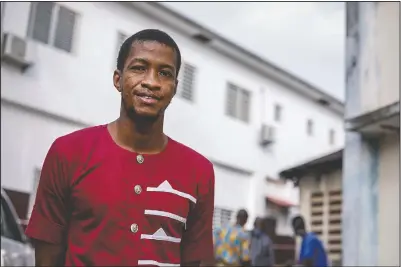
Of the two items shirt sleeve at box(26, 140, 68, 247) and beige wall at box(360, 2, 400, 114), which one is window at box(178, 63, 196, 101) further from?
shirt sleeve at box(26, 140, 68, 247)

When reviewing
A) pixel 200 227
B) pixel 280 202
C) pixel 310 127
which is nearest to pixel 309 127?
pixel 310 127

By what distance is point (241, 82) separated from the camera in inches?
661

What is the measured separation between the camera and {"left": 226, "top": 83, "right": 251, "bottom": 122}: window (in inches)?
644

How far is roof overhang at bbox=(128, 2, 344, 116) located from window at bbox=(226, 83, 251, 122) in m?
0.79

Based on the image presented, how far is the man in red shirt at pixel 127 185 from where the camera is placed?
54.9 inches

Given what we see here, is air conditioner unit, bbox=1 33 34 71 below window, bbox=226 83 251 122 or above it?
below

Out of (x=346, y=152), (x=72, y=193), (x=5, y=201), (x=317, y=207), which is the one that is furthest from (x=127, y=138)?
(x=317, y=207)

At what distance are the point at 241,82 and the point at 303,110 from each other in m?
3.63

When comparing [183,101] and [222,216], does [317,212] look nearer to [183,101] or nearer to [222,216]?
[183,101]

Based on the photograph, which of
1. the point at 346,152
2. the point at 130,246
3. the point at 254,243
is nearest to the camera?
the point at 130,246

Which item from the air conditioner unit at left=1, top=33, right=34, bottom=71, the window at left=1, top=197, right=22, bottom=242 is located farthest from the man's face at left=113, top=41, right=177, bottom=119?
the air conditioner unit at left=1, top=33, right=34, bottom=71

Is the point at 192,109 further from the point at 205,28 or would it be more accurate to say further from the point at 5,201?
the point at 5,201

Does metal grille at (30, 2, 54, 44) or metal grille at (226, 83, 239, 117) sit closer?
metal grille at (30, 2, 54, 44)

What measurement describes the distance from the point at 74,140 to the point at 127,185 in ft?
0.60
